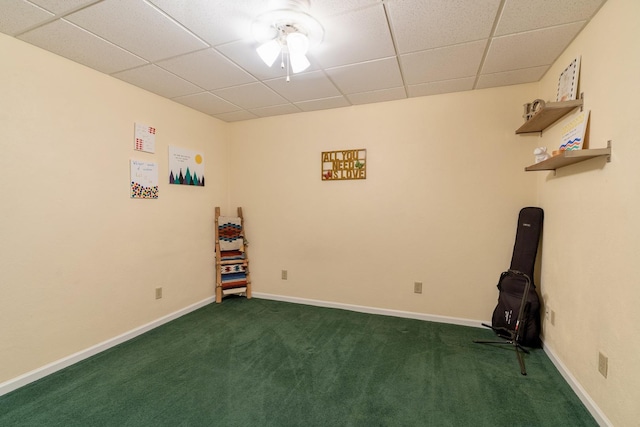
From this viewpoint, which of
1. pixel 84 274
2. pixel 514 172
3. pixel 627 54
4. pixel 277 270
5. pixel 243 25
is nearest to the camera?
pixel 627 54

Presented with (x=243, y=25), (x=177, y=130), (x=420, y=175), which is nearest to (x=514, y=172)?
(x=420, y=175)

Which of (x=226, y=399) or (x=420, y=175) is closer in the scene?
(x=226, y=399)

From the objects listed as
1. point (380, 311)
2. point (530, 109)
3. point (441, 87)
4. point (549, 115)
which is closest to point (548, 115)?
point (549, 115)

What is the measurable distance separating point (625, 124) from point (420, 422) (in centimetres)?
204

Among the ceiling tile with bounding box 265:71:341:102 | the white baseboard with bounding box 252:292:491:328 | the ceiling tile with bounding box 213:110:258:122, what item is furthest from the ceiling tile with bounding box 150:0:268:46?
the white baseboard with bounding box 252:292:491:328

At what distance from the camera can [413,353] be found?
2.46 m

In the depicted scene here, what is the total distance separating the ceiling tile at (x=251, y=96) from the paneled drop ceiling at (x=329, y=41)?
1.1 inches

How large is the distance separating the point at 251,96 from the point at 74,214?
1.98 metres

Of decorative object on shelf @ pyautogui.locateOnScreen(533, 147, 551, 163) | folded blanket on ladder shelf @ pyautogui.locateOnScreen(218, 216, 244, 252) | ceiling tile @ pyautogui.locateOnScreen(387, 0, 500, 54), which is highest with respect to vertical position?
ceiling tile @ pyautogui.locateOnScreen(387, 0, 500, 54)

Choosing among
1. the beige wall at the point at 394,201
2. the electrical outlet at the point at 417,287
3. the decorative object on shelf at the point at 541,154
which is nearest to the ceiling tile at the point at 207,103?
the beige wall at the point at 394,201

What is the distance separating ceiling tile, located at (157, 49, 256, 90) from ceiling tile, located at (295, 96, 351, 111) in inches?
31.8

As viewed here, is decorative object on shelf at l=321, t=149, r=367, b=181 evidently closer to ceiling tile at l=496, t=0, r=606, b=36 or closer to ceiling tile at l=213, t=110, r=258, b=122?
ceiling tile at l=213, t=110, r=258, b=122

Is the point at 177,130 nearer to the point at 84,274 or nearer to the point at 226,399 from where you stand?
the point at 84,274

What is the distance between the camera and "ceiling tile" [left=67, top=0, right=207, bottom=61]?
5.54 feet
